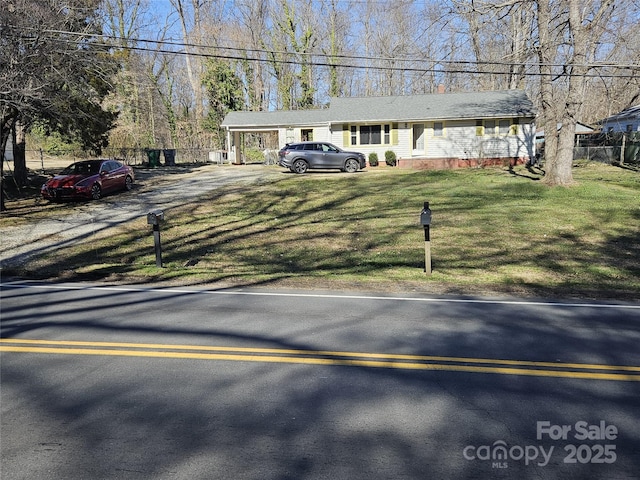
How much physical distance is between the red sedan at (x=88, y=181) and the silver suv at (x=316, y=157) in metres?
8.93

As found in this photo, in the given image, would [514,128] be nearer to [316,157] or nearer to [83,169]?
[316,157]

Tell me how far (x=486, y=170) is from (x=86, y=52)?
70.5 ft

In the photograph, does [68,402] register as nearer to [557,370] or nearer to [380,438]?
[380,438]

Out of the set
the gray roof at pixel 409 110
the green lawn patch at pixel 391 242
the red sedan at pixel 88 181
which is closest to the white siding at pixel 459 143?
the gray roof at pixel 409 110

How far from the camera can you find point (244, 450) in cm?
380

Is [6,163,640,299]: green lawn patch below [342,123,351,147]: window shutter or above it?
below

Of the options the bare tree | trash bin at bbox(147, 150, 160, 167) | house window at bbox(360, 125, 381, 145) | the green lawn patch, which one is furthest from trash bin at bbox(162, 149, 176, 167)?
the green lawn patch

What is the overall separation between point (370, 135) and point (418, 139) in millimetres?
3261

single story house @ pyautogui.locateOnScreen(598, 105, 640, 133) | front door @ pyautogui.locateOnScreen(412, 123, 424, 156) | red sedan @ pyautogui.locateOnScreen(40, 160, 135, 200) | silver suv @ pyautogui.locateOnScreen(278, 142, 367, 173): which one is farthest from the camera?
single story house @ pyautogui.locateOnScreen(598, 105, 640, 133)

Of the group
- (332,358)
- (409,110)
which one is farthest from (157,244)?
(409,110)

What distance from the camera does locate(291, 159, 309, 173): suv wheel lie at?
1139 inches

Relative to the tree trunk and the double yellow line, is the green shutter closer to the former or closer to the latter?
A: the tree trunk

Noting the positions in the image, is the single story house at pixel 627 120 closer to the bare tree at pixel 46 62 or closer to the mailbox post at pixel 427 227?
the mailbox post at pixel 427 227

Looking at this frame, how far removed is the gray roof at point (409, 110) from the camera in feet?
103
